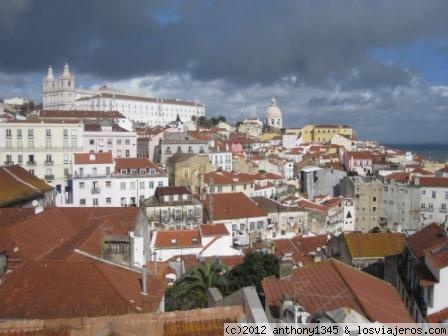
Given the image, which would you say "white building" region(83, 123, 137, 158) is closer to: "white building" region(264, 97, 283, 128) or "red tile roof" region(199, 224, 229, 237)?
"red tile roof" region(199, 224, 229, 237)

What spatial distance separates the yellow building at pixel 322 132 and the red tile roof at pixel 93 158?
4495 inches

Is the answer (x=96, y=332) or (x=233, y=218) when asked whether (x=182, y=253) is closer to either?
(x=233, y=218)

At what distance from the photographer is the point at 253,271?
2500 centimetres

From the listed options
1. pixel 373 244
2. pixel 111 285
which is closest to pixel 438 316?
pixel 111 285

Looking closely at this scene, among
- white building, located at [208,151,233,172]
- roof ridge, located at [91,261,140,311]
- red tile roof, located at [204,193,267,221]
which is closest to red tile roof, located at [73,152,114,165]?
red tile roof, located at [204,193,267,221]

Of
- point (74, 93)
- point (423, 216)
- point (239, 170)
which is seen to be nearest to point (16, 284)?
point (423, 216)

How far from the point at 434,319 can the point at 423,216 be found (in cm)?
5152

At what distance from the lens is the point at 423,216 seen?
6419cm

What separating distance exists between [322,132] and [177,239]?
134m

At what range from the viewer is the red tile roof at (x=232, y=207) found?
5016cm

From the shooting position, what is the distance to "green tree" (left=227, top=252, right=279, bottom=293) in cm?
2367

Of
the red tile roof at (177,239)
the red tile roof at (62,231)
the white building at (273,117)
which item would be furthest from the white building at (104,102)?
the red tile roof at (62,231)

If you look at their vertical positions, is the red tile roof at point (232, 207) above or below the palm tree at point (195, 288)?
above

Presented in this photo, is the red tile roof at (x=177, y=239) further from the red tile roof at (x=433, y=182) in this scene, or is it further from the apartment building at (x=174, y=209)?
the red tile roof at (x=433, y=182)
